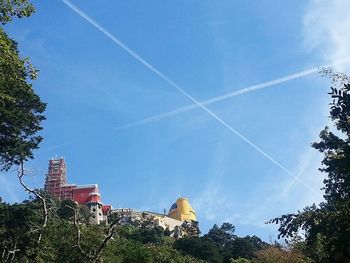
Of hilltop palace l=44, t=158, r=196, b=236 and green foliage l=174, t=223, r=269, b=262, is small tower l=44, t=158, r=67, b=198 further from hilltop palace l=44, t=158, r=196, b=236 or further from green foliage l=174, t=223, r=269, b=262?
green foliage l=174, t=223, r=269, b=262

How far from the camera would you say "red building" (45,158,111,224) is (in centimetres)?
7862

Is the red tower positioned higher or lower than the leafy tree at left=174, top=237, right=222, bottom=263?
higher

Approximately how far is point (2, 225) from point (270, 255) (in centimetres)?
1751

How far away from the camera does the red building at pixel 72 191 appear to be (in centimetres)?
7862

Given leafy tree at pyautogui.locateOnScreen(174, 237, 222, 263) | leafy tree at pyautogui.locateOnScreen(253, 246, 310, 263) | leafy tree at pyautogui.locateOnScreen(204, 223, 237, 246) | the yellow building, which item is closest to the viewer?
leafy tree at pyautogui.locateOnScreen(253, 246, 310, 263)

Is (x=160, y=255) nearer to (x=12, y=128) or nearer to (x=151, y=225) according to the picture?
(x=12, y=128)

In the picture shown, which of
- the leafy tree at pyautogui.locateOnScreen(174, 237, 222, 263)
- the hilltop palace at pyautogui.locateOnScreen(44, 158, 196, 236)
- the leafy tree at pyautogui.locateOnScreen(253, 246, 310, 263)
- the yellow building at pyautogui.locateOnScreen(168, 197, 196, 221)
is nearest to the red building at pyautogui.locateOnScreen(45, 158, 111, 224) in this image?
the hilltop palace at pyautogui.locateOnScreen(44, 158, 196, 236)

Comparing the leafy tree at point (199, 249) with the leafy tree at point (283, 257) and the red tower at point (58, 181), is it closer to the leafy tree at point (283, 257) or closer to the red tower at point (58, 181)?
the leafy tree at point (283, 257)

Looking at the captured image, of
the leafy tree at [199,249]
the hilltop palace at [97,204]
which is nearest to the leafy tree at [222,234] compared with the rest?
the hilltop palace at [97,204]

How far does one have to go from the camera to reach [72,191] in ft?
276

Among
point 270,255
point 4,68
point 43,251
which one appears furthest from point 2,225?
point 4,68

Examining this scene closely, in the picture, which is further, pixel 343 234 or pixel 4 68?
pixel 4 68

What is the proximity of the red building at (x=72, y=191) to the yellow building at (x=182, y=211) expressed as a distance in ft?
52.4

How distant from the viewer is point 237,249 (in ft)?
176
